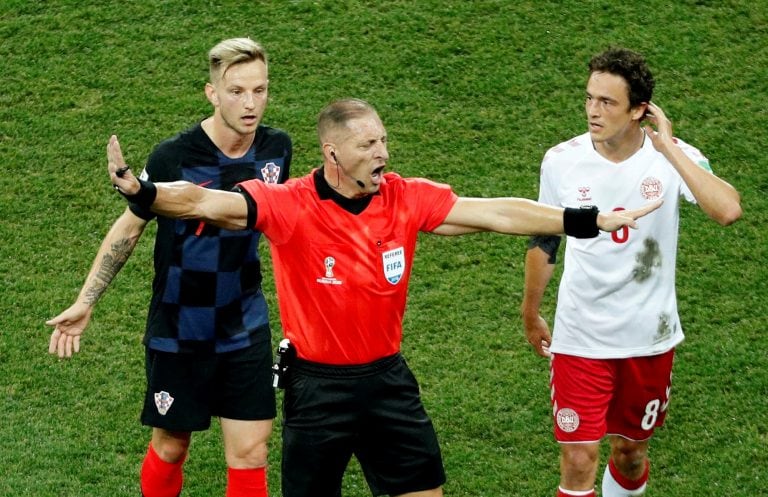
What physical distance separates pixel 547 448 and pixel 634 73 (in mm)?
2471

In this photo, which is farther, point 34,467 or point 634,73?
point 34,467

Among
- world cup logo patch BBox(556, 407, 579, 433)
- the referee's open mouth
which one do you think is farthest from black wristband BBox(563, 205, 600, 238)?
world cup logo patch BBox(556, 407, 579, 433)

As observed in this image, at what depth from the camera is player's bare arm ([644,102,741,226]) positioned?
642 cm

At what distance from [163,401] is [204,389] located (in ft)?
0.68

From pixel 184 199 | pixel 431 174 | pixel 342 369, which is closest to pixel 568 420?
pixel 342 369

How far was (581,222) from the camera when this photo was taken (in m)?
5.93

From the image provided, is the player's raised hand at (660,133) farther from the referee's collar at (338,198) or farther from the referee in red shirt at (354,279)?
the referee's collar at (338,198)

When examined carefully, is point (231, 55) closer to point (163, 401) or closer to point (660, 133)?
point (163, 401)

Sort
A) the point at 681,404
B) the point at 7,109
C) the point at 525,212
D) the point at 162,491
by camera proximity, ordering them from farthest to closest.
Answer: the point at 7,109, the point at 681,404, the point at 162,491, the point at 525,212

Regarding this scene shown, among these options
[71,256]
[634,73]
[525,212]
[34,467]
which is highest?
[634,73]

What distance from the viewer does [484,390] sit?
8.58 metres

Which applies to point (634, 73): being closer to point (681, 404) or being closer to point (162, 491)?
point (681, 404)

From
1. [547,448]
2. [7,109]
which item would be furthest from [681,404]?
[7,109]

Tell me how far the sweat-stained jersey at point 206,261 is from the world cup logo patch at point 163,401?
0.23 metres
